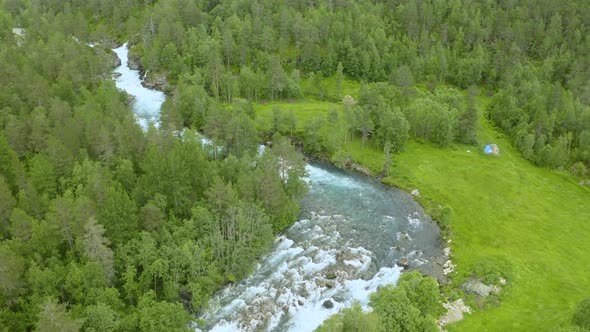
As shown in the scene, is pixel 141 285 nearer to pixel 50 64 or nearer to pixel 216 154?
pixel 216 154

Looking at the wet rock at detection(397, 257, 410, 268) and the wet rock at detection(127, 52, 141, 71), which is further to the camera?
the wet rock at detection(127, 52, 141, 71)

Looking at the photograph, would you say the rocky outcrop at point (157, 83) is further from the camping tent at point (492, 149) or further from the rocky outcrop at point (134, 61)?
the camping tent at point (492, 149)

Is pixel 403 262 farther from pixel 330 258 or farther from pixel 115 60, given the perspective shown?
pixel 115 60

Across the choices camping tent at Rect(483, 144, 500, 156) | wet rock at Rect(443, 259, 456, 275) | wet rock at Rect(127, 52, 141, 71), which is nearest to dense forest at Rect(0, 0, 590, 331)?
wet rock at Rect(127, 52, 141, 71)

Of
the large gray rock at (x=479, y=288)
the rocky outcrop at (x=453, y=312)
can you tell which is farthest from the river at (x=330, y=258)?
the rocky outcrop at (x=453, y=312)

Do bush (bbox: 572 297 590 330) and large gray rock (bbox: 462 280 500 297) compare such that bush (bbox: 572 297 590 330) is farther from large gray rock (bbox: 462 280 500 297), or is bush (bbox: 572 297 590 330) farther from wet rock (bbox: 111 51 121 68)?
wet rock (bbox: 111 51 121 68)

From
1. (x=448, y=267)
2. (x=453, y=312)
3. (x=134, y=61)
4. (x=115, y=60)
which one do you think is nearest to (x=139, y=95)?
(x=134, y=61)
